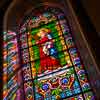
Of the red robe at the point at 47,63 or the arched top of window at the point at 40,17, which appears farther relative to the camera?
the arched top of window at the point at 40,17

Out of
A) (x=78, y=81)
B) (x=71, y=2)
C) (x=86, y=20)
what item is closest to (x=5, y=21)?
(x=71, y=2)

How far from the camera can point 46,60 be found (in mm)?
4770

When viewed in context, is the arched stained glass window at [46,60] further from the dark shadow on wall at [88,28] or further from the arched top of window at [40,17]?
the dark shadow on wall at [88,28]

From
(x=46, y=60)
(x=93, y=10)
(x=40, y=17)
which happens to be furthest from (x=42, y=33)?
(x=93, y=10)

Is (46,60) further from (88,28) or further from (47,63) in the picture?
(88,28)

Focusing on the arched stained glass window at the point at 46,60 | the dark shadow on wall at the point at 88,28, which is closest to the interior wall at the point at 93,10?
the dark shadow on wall at the point at 88,28

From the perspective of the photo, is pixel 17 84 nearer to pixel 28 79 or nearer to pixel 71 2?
pixel 28 79

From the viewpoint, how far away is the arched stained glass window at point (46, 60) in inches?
164

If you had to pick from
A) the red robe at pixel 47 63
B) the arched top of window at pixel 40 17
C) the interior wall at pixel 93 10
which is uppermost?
the arched top of window at pixel 40 17

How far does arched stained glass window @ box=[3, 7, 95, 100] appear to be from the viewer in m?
4.16

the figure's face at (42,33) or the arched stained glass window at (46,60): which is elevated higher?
the figure's face at (42,33)

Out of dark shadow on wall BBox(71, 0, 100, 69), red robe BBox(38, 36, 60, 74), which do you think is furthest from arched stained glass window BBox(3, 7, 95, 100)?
dark shadow on wall BBox(71, 0, 100, 69)

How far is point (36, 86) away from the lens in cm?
434

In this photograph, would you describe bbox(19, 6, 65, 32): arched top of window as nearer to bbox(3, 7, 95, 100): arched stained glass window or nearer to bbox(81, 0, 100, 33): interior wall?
bbox(3, 7, 95, 100): arched stained glass window
